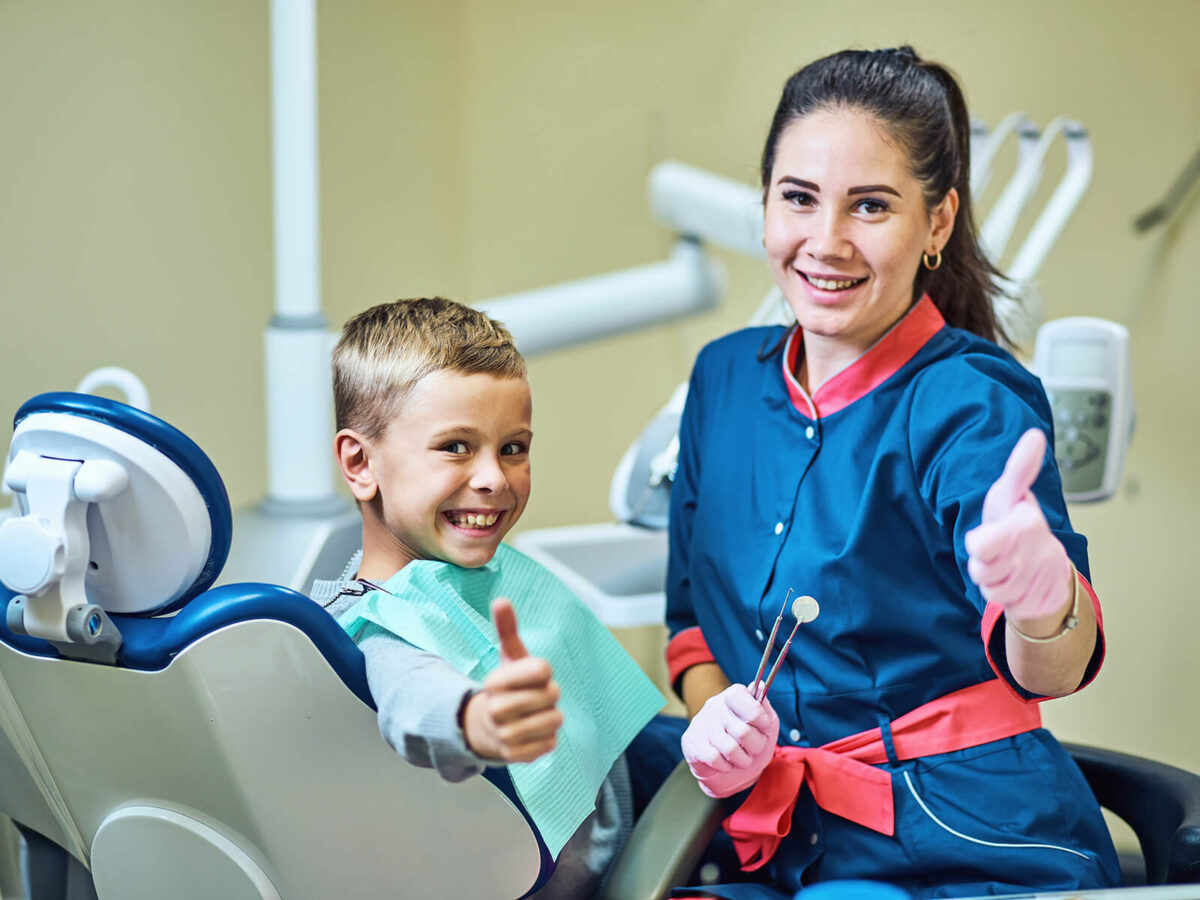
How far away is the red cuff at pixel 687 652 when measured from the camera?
4.53 feet

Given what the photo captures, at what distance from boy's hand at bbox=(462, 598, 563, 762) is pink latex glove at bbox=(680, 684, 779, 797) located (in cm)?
33

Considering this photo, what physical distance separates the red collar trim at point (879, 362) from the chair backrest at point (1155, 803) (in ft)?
1.61

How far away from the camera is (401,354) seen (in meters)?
1.09

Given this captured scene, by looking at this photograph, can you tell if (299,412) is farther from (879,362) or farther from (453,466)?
(879,362)

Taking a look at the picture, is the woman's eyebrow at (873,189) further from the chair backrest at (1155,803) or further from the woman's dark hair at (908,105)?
the chair backrest at (1155,803)

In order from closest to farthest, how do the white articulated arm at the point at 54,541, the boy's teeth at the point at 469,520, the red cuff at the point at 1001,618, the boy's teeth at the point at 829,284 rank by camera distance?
the white articulated arm at the point at 54,541, the red cuff at the point at 1001,618, the boy's teeth at the point at 469,520, the boy's teeth at the point at 829,284

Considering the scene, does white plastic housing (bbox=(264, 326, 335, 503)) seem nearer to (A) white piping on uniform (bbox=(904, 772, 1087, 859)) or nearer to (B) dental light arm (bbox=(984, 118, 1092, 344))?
(A) white piping on uniform (bbox=(904, 772, 1087, 859))

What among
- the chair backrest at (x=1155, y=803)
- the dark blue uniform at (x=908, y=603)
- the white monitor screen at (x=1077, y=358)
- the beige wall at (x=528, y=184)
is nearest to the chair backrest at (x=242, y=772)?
the dark blue uniform at (x=908, y=603)

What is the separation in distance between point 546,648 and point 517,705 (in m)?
0.43

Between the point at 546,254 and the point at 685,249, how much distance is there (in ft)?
3.63

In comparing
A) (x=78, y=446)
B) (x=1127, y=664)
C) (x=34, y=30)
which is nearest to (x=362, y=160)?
(x=34, y=30)

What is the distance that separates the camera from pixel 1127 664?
7.93 ft

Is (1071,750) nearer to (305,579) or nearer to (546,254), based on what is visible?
(305,579)

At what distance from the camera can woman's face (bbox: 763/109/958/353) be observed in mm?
1176
